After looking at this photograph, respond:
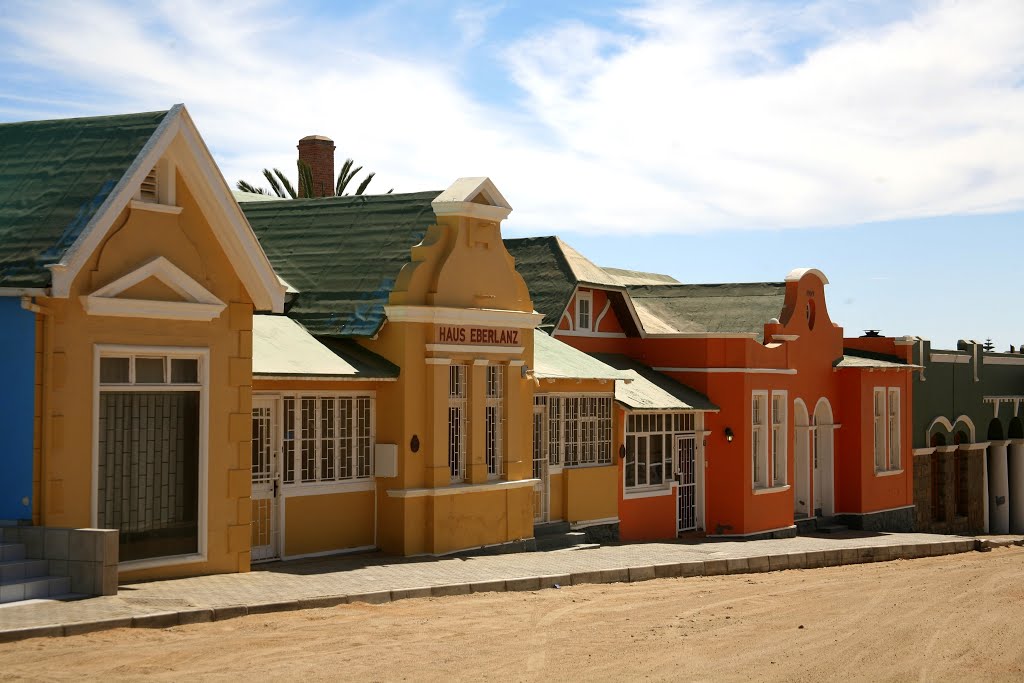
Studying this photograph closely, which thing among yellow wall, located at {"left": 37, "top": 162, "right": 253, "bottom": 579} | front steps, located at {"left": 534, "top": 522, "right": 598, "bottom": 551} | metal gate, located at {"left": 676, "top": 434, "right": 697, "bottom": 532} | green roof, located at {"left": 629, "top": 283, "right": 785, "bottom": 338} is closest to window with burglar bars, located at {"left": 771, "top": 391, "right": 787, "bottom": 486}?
green roof, located at {"left": 629, "top": 283, "right": 785, "bottom": 338}

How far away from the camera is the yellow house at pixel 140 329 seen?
13.9 m

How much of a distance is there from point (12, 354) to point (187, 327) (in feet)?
6.62

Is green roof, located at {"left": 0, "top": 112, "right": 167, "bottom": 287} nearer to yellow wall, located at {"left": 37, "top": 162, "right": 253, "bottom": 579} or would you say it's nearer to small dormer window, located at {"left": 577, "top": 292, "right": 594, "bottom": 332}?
yellow wall, located at {"left": 37, "top": 162, "right": 253, "bottom": 579}

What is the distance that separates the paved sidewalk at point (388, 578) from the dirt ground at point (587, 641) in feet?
0.71

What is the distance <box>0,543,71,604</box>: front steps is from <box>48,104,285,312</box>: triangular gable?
261cm

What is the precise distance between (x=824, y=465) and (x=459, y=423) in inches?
562

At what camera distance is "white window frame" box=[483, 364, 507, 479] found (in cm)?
2005

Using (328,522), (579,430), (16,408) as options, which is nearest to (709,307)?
(579,430)

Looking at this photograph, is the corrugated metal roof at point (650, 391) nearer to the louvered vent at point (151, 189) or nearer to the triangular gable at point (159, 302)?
the triangular gable at point (159, 302)

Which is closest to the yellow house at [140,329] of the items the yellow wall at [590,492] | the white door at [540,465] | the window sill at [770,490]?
the white door at [540,465]

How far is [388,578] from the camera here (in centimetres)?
1585

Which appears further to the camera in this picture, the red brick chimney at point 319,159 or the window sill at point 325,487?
the red brick chimney at point 319,159

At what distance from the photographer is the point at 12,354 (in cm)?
1386

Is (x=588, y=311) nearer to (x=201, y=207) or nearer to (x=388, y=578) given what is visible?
(x=388, y=578)
